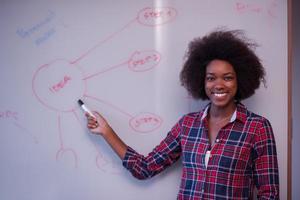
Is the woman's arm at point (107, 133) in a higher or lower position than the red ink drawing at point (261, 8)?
lower

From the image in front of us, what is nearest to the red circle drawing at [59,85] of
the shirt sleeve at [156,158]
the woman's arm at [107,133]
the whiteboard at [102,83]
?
the whiteboard at [102,83]

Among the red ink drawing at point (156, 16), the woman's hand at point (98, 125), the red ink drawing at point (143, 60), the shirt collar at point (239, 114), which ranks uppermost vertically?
the red ink drawing at point (156, 16)

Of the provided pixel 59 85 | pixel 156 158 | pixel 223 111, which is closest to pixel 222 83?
pixel 223 111

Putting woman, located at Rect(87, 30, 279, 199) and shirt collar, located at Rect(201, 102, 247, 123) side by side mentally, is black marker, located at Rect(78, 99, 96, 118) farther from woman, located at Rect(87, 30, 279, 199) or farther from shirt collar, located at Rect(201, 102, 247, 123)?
shirt collar, located at Rect(201, 102, 247, 123)

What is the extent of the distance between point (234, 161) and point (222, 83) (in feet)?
0.79

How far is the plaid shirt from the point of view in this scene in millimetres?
952

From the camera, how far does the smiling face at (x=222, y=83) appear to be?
991mm

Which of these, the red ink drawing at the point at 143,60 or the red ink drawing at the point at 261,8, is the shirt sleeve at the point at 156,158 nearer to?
the red ink drawing at the point at 143,60

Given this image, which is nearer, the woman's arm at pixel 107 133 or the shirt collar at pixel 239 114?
the shirt collar at pixel 239 114

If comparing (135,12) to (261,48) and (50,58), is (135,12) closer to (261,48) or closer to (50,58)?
(50,58)

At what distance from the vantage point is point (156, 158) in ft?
3.68

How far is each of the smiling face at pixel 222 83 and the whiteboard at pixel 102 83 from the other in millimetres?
A: 179

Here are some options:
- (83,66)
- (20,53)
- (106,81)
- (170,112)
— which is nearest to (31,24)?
(20,53)

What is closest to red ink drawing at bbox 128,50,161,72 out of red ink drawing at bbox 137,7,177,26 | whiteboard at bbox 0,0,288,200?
whiteboard at bbox 0,0,288,200
